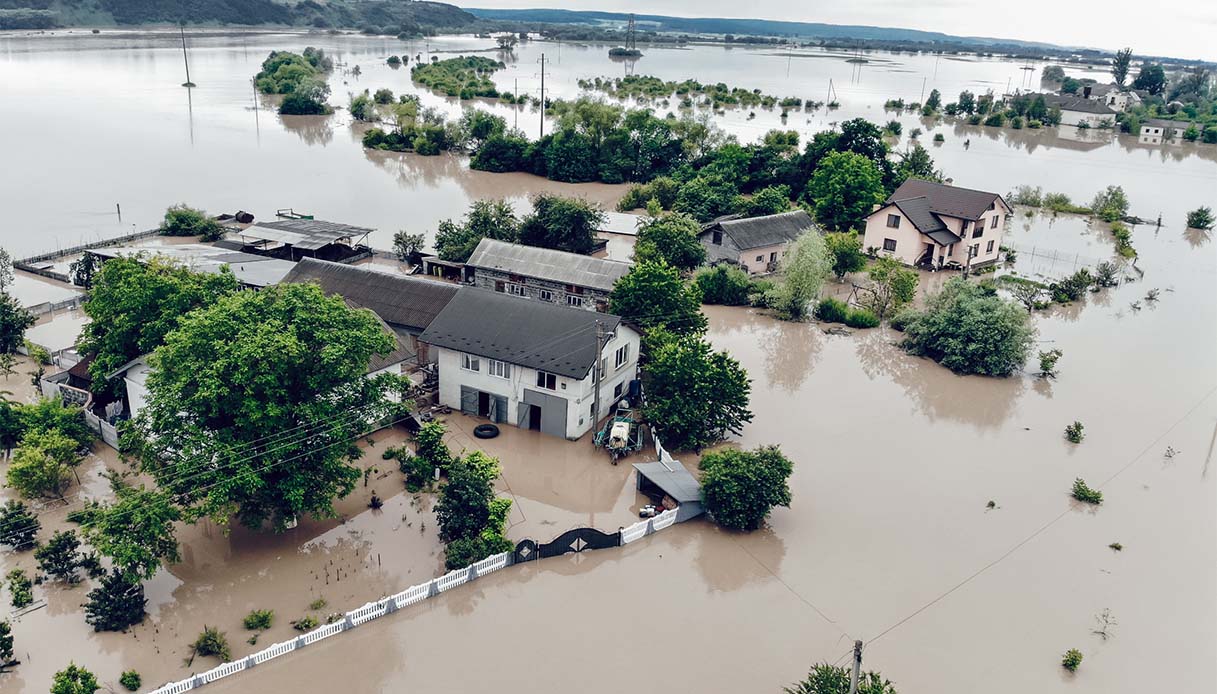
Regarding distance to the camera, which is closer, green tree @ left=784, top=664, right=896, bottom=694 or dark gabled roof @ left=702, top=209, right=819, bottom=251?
green tree @ left=784, top=664, right=896, bottom=694

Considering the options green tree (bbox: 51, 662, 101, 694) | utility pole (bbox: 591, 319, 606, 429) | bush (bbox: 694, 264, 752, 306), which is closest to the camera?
green tree (bbox: 51, 662, 101, 694)

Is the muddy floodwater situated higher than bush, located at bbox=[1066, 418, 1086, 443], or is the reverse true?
bush, located at bbox=[1066, 418, 1086, 443]

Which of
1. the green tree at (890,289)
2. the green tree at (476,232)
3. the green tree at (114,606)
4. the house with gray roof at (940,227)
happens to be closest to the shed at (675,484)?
the green tree at (114,606)

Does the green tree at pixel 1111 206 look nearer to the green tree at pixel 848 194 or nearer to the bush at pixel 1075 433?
the green tree at pixel 848 194

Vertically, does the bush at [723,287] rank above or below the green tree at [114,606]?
above

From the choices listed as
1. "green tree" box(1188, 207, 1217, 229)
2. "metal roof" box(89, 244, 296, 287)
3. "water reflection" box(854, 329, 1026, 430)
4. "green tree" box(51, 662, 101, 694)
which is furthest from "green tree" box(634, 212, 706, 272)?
"green tree" box(1188, 207, 1217, 229)

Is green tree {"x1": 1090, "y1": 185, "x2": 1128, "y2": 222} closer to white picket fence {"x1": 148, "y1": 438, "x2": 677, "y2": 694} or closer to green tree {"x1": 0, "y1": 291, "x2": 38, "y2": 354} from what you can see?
white picket fence {"x1": 148, "y1": 438, "x2": 677, "y2": 694}

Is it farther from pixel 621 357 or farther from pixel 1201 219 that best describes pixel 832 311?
pixel 1201 219

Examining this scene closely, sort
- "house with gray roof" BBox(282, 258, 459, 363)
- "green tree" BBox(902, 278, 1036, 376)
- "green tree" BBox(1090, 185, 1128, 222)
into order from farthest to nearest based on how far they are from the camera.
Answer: "green tree" BBox(1090, 185, 1128, 222) < "green tree" BBox(902, 278, 1036, 376) < "house with gray roof" BBox(282, 258, 459, 363)
